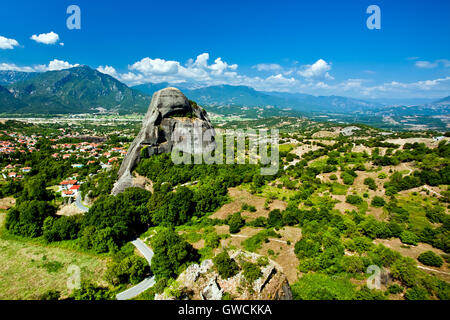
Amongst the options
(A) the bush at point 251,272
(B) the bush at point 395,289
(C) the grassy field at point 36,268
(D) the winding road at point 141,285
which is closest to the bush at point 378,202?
(B) the bush at point 395,289

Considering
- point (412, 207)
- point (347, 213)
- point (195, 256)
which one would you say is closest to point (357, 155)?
point (412, 207)

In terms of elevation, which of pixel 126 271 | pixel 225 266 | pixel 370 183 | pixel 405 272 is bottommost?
pixel 126 271

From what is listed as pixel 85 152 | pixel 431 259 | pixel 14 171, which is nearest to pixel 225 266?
pixel 431 259

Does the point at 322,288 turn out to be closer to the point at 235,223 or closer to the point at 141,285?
the point at 235,223

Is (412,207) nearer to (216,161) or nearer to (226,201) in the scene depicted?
(226,201)

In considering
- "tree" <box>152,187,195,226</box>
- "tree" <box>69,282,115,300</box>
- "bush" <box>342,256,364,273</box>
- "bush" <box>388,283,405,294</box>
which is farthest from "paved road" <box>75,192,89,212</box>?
"bush" <box>388,283,405,294</box>

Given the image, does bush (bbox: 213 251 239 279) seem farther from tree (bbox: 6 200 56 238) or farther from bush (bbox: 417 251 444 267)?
tree (bbox: 6 200 56 238)
